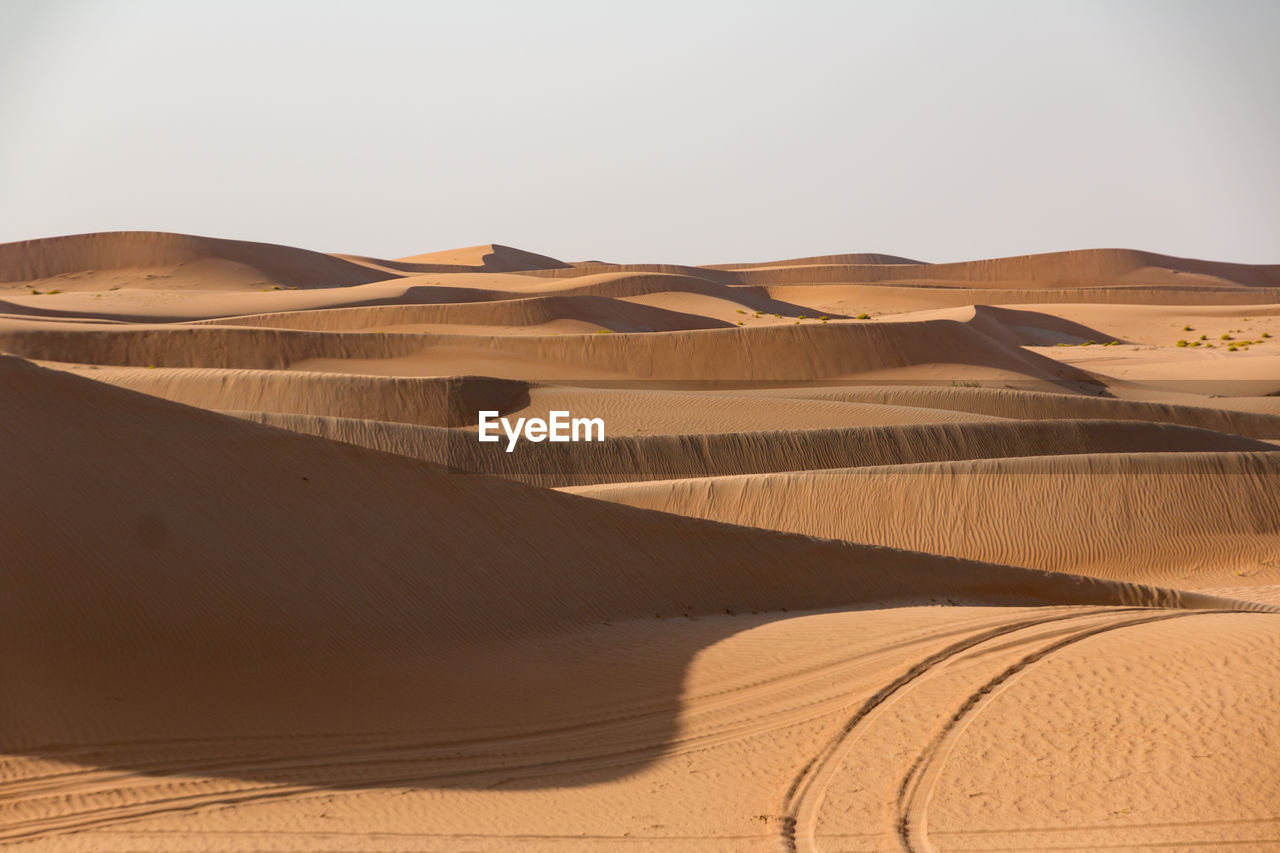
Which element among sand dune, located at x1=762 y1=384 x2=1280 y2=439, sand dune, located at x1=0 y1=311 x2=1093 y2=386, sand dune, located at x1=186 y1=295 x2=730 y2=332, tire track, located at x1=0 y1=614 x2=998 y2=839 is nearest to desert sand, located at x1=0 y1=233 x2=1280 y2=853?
tire track, located at x1=0 y1=614 x2=998 y2=839

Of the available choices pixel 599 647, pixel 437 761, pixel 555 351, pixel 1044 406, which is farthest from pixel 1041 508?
pixel 555 351

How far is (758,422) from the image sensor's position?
73.0ft

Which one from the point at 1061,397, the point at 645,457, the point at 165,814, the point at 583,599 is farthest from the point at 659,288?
the point at 165,814

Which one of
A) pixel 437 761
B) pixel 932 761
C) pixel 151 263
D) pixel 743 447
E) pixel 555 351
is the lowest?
pixel 437 761

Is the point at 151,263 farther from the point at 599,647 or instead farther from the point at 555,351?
the point at 599,647

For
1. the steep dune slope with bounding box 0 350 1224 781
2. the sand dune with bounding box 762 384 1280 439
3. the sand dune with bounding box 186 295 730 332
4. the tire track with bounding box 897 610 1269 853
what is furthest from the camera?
the sand dune with bounding box 186 295 730 332

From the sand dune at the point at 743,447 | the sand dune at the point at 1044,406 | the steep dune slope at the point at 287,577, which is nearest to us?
the steep dune slope at the point at 287,577

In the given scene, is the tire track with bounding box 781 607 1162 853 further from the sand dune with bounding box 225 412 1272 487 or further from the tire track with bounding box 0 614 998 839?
the sand dune with bounding box 225 412 1272 487

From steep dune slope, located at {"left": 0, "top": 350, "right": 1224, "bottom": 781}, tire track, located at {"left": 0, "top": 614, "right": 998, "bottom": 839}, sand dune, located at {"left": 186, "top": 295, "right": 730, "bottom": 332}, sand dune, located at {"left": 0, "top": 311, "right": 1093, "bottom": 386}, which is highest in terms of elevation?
sand dune, located at {"left": 186, "top": 295, "right": 730, "bottom": 332}

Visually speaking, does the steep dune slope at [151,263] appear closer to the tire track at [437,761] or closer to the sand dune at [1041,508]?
the sand dune at [1041,508]

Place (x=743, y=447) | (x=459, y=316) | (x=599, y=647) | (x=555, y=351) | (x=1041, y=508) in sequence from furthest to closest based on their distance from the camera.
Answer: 1. (x=459, y=316)
2. (x=555, y=351)
3. (x=743, y=447)
4. (x=1041, y=508)
5. (x=599, y=647)

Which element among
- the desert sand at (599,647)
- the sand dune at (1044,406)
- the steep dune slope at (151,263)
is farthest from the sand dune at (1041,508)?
the steep dune slope at (151,263)

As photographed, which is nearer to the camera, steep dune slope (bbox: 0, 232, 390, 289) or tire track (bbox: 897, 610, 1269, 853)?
tire track (bbox: 897, 610, 1269, 853)

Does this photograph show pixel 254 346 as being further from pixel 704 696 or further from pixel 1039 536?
pixel 704 696
